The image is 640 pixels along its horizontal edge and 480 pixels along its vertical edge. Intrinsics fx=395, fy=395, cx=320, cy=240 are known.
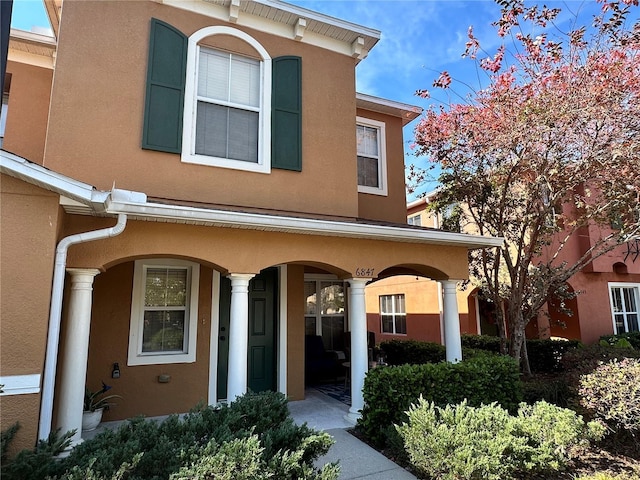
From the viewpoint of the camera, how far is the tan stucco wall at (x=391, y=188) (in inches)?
346

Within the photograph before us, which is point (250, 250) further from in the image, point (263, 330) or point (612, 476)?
point (612, 476)

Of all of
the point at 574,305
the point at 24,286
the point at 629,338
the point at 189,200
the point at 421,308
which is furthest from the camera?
the point at 421,308

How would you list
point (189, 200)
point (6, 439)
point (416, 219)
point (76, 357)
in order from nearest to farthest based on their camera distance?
point (6, 439), point (76, 357), point (189, 200), point (416, 219)

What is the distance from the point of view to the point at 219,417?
12.3ft

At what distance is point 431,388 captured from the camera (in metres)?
5.74

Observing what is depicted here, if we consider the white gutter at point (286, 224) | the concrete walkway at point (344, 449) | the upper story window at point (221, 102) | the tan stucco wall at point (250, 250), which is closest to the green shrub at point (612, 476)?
the concrete walkway at point (344, 449)

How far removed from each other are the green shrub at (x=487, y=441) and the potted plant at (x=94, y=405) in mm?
4195

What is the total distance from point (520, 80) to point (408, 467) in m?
6.99

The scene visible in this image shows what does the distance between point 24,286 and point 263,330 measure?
164 inches

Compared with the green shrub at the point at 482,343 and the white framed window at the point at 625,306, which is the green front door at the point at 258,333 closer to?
the green shrub at the point at 482,343

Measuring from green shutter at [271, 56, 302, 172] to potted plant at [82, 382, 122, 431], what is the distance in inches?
173

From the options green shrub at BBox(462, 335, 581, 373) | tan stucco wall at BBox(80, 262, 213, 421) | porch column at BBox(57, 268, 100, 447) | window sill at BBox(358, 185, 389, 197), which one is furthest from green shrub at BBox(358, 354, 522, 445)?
green shrub at BBox(462, 335, 581, 373)

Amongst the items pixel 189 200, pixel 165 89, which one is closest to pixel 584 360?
pixel 189 200

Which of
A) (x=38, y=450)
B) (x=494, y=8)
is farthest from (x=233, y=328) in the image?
(x=494, y=8)
